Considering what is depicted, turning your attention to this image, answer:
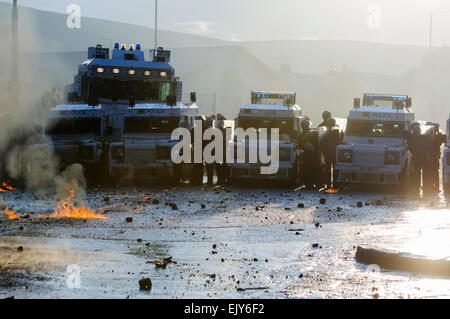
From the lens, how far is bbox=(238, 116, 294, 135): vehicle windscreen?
76.0 ft

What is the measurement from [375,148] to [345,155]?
2.71 feet

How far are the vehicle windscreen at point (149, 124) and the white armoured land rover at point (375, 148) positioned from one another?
4825mm

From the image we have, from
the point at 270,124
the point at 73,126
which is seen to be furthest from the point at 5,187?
the point at 270,124

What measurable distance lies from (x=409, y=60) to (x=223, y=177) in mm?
106375

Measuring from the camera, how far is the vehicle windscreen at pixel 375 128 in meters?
22.5

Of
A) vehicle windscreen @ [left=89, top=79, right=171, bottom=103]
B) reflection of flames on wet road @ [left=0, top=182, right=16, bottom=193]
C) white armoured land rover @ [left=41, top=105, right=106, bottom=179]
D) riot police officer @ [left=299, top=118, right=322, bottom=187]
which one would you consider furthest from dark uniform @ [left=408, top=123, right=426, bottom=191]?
reflection of flames on wet road @ [left=0, top=182, right=16, bottom=193]

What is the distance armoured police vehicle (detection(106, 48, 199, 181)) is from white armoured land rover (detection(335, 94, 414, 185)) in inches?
181

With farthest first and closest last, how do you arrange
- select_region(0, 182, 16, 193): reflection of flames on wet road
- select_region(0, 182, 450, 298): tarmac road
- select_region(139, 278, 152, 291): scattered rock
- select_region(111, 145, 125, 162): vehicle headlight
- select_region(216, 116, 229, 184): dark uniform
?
select_region(216, 116, 229, 184): dark uniform
select_region(111, 145, 125, 162): vehicle headlight
select_region(0, 182, 16, 193): reflection of flames on wet road
select_region(0, 182, 450, 298): tarmac road
select_region(139, 278, 152, 291): scattered rock

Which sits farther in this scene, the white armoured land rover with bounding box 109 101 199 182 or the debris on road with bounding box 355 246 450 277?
the white armoured land rover with bounding box 109 101 199 182

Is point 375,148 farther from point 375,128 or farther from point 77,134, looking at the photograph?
point 77,134

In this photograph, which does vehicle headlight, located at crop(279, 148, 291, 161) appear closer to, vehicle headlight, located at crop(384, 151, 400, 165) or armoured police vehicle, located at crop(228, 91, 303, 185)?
armoured police vehicle, located at crop(228, 91, 303, 185)

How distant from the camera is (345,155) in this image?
21703 mm

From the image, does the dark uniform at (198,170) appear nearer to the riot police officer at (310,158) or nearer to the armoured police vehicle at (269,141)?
the armoured police vehicle at (269,141)

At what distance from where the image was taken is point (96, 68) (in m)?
25.3
